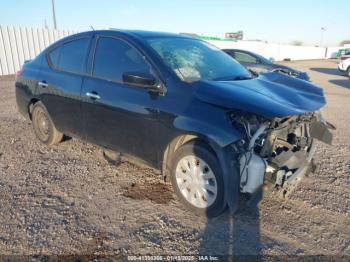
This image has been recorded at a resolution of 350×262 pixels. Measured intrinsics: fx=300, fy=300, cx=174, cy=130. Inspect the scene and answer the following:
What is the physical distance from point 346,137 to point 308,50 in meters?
55.0

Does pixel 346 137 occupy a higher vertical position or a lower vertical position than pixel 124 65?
lower

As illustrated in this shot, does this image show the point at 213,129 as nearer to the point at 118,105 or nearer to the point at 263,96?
the point at 263,96

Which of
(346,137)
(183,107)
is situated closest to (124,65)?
(183,107)

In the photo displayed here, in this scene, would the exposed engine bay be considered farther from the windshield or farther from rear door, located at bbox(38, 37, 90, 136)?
rear door, located at bbox(38, 37, 90, 136)

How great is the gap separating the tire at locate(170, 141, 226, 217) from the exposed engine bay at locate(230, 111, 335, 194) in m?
0.26

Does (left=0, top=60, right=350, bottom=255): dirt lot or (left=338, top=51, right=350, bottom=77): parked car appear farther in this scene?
(left=338, top=51, right=350, bottom=77): parked car

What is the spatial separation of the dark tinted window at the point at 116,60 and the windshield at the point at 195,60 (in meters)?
0.24

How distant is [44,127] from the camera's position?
490 cm

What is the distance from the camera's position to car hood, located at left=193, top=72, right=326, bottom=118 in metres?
2.67

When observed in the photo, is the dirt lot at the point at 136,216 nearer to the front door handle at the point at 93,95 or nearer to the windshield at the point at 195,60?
the front door handle at the point at 93,95

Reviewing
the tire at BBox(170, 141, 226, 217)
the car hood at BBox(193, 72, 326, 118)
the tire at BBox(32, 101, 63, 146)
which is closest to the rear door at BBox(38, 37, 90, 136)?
the tire at BBox(32, 101, 63, 146)

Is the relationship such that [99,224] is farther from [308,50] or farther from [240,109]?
[308,50]

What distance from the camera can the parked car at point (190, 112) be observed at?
8.96 ft

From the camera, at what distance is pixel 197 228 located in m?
2.88
